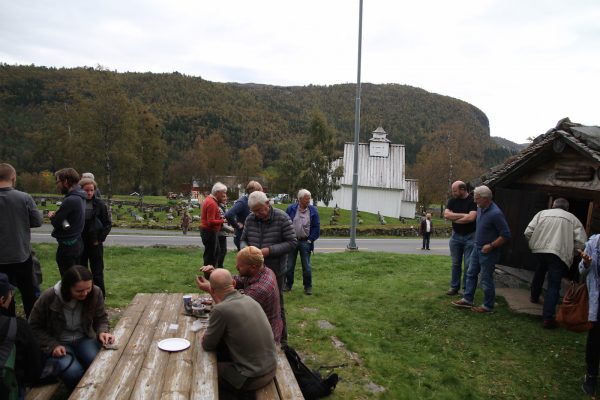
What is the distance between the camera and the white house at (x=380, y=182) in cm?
3956

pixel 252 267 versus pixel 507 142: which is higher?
pixel 507 142

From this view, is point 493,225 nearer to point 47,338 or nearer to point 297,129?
point 47,338

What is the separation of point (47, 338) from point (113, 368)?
975 millimetres

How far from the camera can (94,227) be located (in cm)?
593

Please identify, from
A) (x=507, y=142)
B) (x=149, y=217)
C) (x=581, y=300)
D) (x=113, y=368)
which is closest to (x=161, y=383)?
(x=113, y=368)

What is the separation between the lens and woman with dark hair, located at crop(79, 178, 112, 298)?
5.87 m

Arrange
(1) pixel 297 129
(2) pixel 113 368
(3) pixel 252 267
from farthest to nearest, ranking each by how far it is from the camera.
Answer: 1. (1) pixel 297 129
2. (3) pixel 252 267
3. (2) pixel 113 368

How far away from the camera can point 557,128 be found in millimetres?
6375

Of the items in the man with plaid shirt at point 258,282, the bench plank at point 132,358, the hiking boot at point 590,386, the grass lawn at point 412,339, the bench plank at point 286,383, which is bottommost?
the grass lawn at point 412,339

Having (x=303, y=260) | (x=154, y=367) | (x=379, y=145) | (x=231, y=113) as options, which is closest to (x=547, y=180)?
(x=303, y=260)

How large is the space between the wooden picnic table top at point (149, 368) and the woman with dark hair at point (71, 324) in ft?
0.83

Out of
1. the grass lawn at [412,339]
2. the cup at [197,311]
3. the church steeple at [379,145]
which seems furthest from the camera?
the church steeple at [379,145]

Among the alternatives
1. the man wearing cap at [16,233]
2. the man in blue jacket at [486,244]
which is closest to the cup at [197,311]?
the man wearing cap at [16,233]

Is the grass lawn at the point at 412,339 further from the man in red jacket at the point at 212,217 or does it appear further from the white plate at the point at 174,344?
the white plate at the point at 174,344
